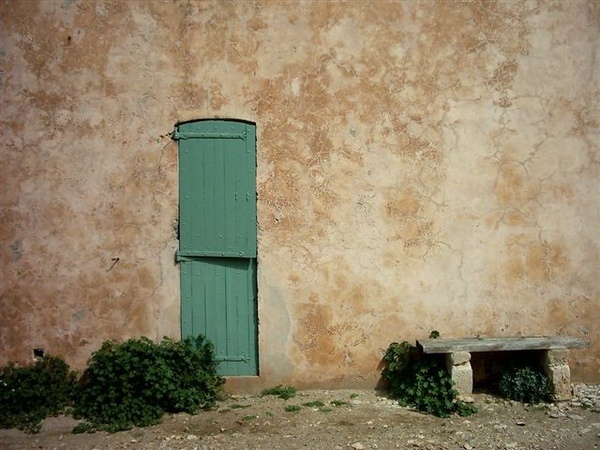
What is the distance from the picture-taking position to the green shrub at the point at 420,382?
200 inches

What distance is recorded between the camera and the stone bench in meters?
5.21

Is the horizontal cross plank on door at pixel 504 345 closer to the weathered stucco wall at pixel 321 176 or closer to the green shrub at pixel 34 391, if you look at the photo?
the weathered stucco wall at pixel 321 176

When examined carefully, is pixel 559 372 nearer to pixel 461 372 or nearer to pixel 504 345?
pixel 504 345

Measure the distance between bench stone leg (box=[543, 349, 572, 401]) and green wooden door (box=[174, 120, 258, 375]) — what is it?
8.96ft

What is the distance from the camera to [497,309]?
5586mm

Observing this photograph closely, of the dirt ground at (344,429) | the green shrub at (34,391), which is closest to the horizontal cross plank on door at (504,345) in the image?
the dirt ground at (344,429)

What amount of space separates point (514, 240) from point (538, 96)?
1.41 meters

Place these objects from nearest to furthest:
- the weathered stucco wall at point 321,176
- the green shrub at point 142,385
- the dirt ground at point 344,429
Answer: the dirt ground at point 344,429 → the green shrub at point 142,385 → the weathered stucco wall at point 321,176

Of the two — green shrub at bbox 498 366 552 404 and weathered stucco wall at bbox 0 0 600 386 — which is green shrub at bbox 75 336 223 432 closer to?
weathered stucco wall at bbox 0 0 600 386

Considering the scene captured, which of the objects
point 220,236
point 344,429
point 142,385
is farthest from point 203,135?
point 344,429

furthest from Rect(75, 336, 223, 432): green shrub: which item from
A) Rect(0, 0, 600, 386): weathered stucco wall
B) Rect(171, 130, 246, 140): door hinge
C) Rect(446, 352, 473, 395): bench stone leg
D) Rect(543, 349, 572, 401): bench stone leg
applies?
Rect(543, 349, 572, 401): bench stone leg

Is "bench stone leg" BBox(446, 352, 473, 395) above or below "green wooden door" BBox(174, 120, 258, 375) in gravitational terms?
below

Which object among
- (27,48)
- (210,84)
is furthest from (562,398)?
(27,48)

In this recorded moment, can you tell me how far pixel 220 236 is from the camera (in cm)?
560
